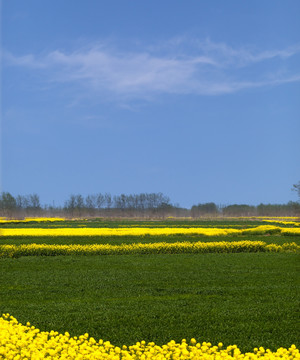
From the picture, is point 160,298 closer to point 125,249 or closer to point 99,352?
point 99,352

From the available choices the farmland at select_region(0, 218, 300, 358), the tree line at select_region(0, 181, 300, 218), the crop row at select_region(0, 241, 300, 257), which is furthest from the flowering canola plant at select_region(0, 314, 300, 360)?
the tree line at select_region(0, 181, 300, 218)

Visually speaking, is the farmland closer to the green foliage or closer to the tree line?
the green foliage

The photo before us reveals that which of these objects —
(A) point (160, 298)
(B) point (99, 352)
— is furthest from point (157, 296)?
(B) point (99, 352)

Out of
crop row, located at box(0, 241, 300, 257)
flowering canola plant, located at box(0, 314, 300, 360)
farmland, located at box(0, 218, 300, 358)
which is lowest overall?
farmland, located at box(0, 218, 300, 358)

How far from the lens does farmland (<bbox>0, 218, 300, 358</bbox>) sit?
8141 millimetres

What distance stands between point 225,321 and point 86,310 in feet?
11.0

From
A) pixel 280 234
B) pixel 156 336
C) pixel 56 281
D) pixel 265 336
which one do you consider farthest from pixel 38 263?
pixel 280 234

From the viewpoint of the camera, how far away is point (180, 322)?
28.7 feet

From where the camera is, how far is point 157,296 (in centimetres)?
1114

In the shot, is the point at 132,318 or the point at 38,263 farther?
the point at 38,263

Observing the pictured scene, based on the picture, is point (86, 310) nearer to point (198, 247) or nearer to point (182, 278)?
point (182, 278)

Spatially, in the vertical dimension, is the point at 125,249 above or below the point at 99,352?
below

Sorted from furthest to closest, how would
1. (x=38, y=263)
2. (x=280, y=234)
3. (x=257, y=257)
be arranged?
(x=280, y=234) → (x=257, y=257) → (x=38, y=263)

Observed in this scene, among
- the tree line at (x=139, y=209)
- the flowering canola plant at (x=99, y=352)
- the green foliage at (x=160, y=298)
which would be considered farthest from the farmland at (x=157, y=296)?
the tree line at (x=139, y=209)
